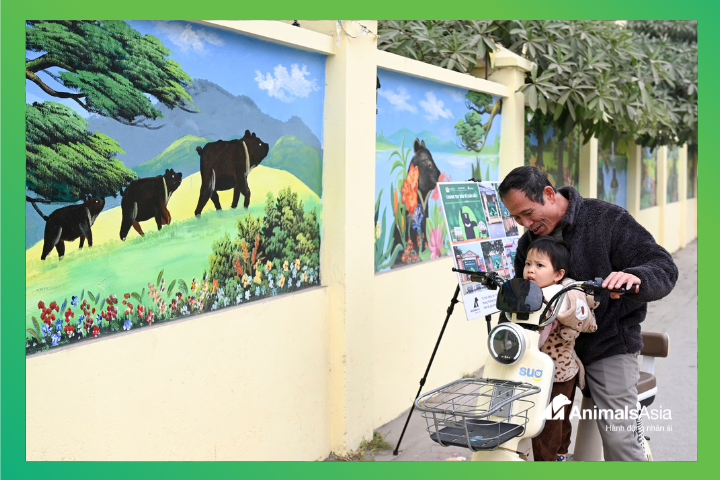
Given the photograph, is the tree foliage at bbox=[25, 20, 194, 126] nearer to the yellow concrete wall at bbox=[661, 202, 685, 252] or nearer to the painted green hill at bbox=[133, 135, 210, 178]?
the painted green hill at bbox=[133, 135, 210, 178]

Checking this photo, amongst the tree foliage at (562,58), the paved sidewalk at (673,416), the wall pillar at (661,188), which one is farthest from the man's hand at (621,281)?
the wall pillar at (661,188)

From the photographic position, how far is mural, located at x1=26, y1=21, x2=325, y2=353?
2979 mm

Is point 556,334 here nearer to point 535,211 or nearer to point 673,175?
point 535,211

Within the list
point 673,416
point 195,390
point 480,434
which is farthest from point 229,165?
point 673,416

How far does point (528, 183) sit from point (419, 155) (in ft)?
9.18

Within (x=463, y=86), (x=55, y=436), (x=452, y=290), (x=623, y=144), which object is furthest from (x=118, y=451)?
(x=623, y=144)

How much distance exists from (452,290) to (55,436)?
4149 mm

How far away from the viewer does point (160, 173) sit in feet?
11.4

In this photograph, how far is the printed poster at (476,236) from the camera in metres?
4.25

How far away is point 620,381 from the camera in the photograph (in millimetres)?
3242

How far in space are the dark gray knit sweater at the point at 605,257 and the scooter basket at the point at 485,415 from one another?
2.04ft

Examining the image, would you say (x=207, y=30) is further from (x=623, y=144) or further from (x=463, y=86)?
(x=623, y=144)

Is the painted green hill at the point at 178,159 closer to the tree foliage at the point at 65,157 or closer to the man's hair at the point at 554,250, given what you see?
the tree foliage at the point at 65,157

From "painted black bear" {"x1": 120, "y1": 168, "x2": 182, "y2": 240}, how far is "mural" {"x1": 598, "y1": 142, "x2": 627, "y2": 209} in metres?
8.88
